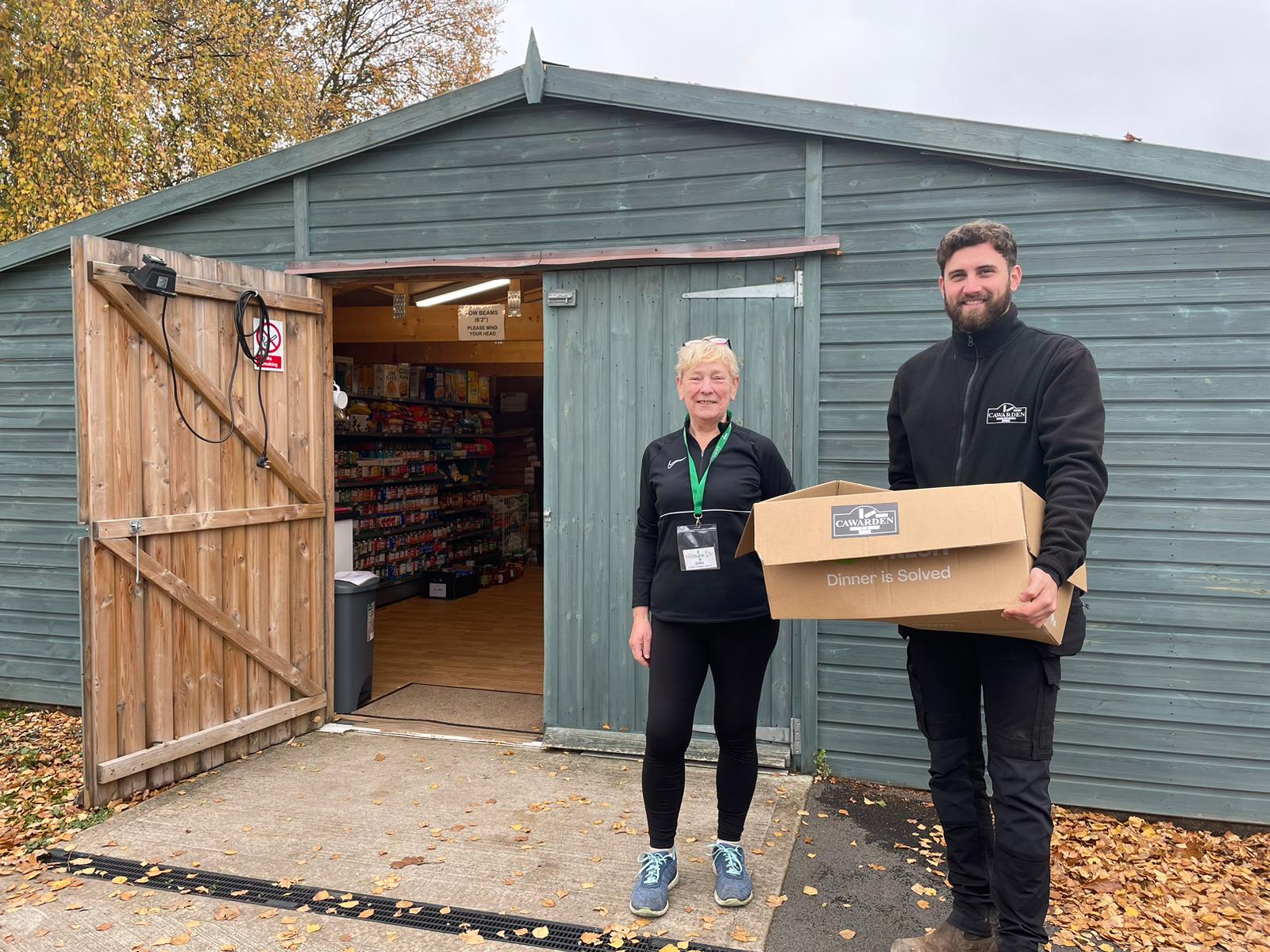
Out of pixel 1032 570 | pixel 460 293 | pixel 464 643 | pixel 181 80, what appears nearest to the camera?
pixel 1032 570

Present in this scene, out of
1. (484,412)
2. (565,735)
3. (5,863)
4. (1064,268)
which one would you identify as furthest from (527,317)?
(5,863)

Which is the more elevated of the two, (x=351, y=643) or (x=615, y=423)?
(x=615, y=423)

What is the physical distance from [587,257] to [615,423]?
803 millimetres

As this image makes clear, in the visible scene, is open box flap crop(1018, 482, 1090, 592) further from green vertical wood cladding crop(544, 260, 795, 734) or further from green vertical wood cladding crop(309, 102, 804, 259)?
green vertical wood cladding crop(309, 102, 804, 259)

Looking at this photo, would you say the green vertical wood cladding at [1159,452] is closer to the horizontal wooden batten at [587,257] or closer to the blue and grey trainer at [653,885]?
the horizontal wooden batten at [587,257]

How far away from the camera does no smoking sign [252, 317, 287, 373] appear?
4.23 m

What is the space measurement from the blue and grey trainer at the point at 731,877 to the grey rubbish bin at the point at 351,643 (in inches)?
109

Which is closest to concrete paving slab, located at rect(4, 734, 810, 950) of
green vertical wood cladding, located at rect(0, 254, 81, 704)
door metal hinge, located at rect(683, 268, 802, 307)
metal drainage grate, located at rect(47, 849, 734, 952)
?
metal drainage grate, located at rect(47, 849, 734, 952)

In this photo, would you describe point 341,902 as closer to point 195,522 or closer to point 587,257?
point 195,522

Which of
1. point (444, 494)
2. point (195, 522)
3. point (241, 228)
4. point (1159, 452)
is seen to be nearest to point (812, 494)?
point (1159, 452)

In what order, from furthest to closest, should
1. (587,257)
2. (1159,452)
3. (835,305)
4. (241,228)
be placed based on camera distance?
(241,228) < (587,257) < (835,305) < (1159,452)

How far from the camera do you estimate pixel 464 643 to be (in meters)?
6.73

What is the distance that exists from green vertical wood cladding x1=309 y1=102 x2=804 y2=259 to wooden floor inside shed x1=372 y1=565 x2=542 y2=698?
2.74 meters

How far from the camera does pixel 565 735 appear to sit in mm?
4234
